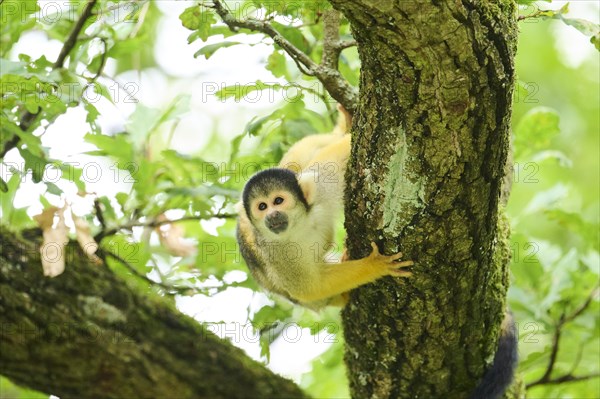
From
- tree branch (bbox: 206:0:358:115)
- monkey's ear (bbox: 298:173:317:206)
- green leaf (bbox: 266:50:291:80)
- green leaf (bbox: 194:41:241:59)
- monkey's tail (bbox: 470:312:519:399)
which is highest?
green leaf (bbox: 266:50:291:80)

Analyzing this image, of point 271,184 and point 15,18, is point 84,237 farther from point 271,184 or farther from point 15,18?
point 15,18

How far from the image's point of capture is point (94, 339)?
145 inches

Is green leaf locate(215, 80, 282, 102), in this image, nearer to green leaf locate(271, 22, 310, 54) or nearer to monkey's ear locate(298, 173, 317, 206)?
green leaf locate(271, 22, 310, 54)

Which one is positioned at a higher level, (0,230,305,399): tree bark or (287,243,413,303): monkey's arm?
(287,243,413,303): monkey's arm

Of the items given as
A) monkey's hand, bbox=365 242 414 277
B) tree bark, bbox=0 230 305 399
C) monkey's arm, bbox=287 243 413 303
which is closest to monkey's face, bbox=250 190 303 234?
monkey's arm, bbox=287 243 413 303

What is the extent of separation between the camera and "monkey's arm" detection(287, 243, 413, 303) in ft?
11.8

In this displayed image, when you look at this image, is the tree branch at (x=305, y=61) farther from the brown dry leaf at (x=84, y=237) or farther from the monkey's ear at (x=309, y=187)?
the brown dry leaf at (x=84, y=237)

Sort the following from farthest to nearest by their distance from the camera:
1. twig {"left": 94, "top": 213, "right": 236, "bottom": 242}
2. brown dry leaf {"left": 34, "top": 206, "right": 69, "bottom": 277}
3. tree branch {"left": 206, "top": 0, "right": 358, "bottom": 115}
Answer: twig {"left": 94, "top": 213, "right": 236, "bottom": 242} → tree branch {"left": 206, "top": 0, "right": 358, "bottom": 115} → brown dry leaf {"left": 34, "top": 206, "right": 69, "bottom": 277}

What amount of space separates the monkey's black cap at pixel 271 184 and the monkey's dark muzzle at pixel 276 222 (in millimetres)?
161

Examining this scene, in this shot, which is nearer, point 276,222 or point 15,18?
point 15,18

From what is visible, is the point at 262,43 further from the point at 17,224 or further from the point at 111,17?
the point at 17,224

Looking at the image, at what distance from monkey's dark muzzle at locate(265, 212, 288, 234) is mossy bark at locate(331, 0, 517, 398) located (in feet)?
2.24

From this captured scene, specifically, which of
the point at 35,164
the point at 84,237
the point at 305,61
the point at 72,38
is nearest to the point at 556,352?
the point at 305,61

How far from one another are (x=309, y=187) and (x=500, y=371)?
1.58m
